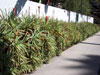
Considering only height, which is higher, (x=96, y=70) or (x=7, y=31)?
(x=7, y=31)

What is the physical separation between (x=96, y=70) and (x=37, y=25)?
8.50ft

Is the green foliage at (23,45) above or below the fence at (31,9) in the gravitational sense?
below

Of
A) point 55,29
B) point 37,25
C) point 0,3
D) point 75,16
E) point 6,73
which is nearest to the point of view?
point 6,73

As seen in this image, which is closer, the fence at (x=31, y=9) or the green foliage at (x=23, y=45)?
the green foliage at (x=23, y=45)

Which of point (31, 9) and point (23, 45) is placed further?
point (31, 9)

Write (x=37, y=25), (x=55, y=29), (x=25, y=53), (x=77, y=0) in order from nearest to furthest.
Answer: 1. (x=25, y=53)
2. (x=37, y=25)
3. (x=55, y=29)
4. (x=77, y=0)

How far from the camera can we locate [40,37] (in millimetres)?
6742

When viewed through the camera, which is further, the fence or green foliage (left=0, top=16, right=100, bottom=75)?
the fence

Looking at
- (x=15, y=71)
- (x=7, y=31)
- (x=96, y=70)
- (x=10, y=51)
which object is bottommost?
(x=96, y=70)

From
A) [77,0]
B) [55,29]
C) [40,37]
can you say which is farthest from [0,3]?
[77,0]

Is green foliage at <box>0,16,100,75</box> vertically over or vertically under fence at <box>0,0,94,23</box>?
under

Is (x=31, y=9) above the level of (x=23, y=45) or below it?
above

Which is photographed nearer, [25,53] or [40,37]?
[25,53]

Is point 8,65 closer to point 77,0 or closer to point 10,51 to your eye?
point 10,51
